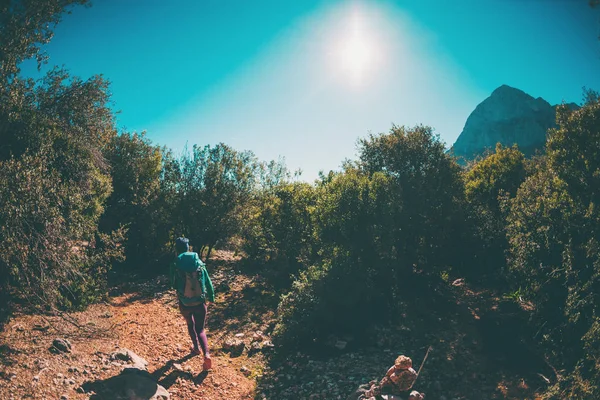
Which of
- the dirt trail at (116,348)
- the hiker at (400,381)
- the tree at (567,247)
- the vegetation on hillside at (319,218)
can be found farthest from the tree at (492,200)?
the dirt trail at (116,348)

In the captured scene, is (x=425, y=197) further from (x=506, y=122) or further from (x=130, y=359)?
(x=506, y=122)

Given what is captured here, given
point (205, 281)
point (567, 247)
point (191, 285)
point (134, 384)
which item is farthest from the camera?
point (567, 247)

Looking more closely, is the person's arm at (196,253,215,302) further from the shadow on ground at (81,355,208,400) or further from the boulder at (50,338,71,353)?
the boulder at (50,338,71,353)

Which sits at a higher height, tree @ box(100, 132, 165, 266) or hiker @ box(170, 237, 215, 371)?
tree @ box(100, 132, 165, 266)

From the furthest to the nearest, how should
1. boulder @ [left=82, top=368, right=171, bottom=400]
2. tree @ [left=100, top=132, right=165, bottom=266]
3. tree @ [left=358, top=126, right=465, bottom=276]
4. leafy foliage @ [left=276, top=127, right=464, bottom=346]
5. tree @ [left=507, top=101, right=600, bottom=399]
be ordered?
tree @ [left=100, top=132, right=165, bottom=266] < tree @ [left=358, top=126, right=465, bottom=276] < leafy foliage @ [left=276, top=127, right=464, bottom=346] < tree @ [left=507, top=101, right=600, bottom=399] < boulder @ [left=82, top=368, right=171, bottom=400]

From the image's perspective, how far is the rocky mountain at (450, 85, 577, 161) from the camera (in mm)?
127312

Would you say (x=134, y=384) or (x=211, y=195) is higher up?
(x=211, y=195)

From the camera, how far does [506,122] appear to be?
145125 millimetres

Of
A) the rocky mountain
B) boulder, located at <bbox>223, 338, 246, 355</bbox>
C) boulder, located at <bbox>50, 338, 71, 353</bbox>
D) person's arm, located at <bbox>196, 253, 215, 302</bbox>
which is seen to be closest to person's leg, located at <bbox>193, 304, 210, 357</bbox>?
person's arm, located at <bbox>196, 253, 215, 302</bbox>

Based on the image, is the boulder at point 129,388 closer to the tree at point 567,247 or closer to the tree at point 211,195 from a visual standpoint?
the tree at point 567,247

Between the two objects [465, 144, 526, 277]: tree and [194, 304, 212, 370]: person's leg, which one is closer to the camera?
[194, 304, 212, 370]: person's leg

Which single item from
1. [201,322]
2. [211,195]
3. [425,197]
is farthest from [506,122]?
[201,322]

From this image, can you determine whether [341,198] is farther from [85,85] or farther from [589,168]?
[85,85]

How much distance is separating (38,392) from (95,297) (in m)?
6.93
